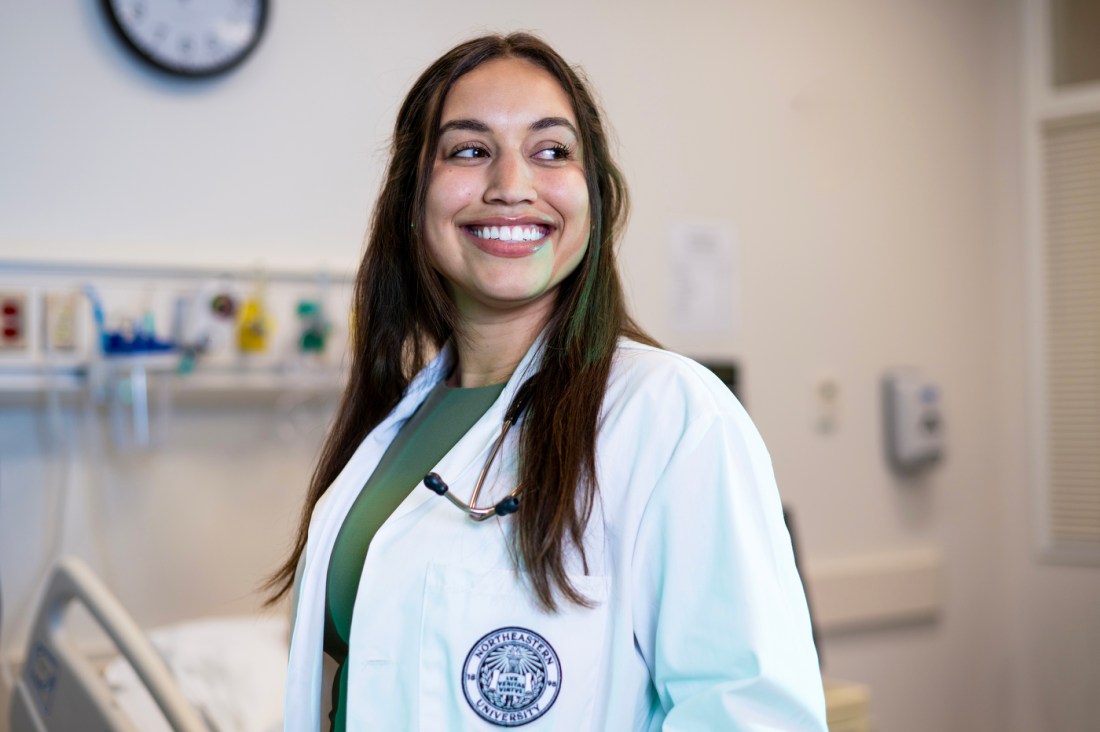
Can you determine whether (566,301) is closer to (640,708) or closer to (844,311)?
(640,708)

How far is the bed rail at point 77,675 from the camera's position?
1.52 m

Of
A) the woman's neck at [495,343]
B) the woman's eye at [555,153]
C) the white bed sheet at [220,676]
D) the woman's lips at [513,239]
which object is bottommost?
the white bed sheet at [220,676]

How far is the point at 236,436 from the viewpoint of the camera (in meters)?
2.38

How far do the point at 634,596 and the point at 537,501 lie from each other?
0.12m

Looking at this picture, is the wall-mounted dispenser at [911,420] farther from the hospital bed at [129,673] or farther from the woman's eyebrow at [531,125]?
the woman's eyebrow at [531,125]

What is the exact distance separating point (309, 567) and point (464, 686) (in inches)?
11.0

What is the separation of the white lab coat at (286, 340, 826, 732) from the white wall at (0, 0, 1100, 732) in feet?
3.77

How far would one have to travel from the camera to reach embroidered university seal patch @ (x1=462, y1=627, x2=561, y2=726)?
0.99m

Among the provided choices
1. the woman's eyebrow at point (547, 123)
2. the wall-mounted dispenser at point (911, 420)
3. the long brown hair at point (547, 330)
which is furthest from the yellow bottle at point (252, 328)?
the wall-mounted dispenser at point (911, 420)

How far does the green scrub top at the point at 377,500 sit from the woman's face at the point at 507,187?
140 mm

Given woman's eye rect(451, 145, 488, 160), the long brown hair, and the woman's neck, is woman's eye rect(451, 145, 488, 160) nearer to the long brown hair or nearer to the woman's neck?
the long brown hair

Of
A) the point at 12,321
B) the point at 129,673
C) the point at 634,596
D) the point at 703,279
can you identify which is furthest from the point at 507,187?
the point at 703,279

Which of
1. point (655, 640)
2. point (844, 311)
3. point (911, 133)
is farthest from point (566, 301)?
point (911, 133)

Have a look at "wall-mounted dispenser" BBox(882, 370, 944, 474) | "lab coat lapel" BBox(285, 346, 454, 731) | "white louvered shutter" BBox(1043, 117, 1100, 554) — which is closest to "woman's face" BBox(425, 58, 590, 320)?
"lab coat lapel" BBox(285, 346, 454, 731)
